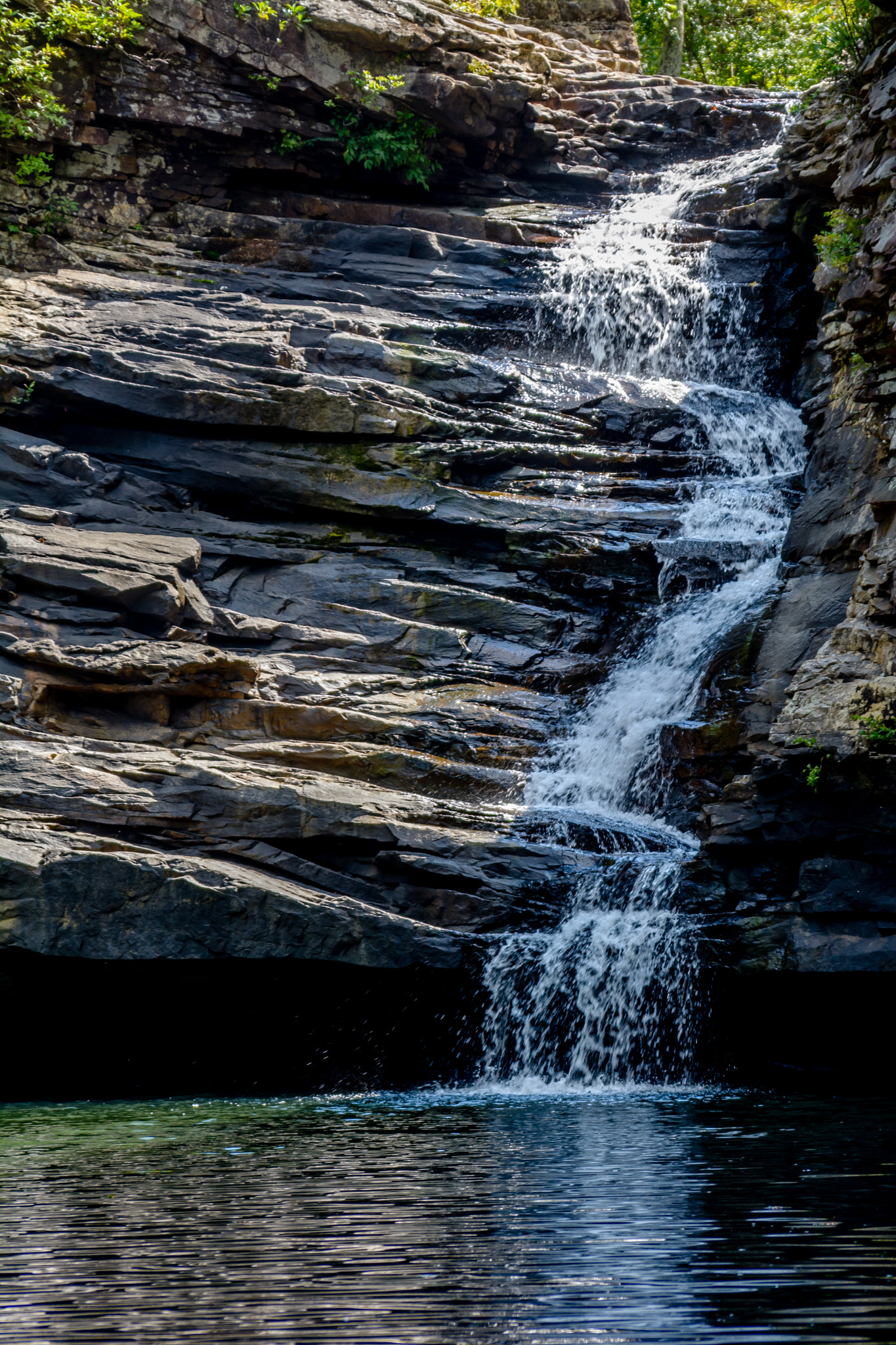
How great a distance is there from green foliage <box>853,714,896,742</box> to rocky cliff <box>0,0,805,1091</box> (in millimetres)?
837

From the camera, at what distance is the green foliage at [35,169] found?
19078 mm

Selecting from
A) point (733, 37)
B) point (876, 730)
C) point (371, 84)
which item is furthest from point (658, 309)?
point (733, 37)

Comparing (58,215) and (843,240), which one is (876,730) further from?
(58,215)

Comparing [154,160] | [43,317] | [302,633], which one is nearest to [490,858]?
[302,633]

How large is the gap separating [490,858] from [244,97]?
54.1 feet

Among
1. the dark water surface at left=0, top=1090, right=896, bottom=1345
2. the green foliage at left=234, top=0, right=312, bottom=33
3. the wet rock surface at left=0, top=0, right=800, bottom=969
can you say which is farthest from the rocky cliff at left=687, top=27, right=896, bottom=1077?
the green foliage at left=234, top=0, right=312, bottom=33

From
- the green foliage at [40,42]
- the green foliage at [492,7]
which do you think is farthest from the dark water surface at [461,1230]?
the green foliage at [492,7]

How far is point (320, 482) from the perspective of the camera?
16.7 meters

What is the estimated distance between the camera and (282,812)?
11.9 metres

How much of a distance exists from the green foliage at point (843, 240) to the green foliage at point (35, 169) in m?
13.3

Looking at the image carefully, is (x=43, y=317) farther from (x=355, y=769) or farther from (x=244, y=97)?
(x=355, y=769)

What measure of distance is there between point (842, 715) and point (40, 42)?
18224 mm

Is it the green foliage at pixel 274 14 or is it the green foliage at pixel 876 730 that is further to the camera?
the green foliage at pixel 274 14

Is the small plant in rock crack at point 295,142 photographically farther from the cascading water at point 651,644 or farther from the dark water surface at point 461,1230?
the dark water surface at point 461,1230
